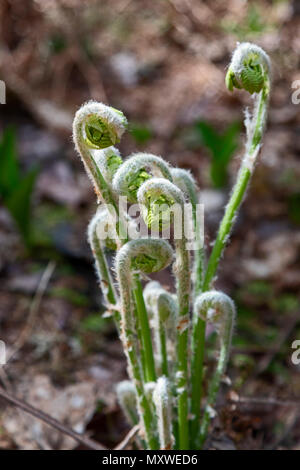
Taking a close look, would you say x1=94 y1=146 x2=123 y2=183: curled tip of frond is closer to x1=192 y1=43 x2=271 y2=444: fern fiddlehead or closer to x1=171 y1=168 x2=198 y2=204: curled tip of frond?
x1=171 y1=168 x2=198 y2=204: curled tip of frond

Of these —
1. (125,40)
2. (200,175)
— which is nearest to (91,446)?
(200,175)

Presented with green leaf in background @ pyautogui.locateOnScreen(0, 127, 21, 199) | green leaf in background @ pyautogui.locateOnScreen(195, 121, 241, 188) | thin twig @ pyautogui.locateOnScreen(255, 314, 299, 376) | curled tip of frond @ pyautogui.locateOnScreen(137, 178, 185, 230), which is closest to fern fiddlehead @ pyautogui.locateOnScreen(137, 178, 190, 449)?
curled tip of frond @ pyautogui.locateOnScreen(137, 178, 185, 230)

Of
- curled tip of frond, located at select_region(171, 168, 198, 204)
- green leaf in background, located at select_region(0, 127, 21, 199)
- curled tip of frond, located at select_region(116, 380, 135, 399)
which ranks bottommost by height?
curled tip of frond, located at select_region(116, 380, 135, 399)

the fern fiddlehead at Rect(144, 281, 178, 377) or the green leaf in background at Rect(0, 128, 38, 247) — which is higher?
the green leaf in background at Rect(0, 128, 38, 247)

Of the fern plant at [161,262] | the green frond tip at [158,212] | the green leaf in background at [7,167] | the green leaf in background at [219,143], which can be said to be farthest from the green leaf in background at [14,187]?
the green frond tip at [158,212]

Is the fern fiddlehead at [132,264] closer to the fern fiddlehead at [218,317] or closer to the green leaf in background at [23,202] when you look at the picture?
the fern fiddlehead at [218,317]

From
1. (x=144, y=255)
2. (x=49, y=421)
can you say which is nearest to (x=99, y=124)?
(x=144, y=255)
